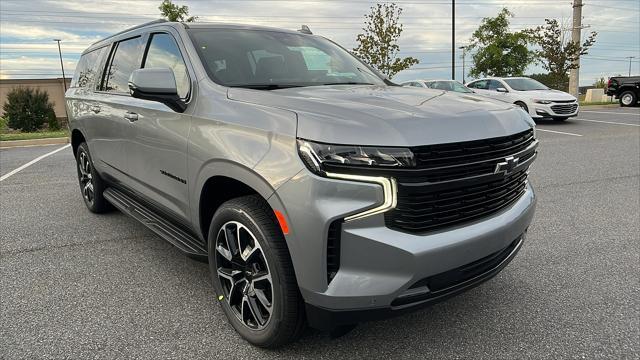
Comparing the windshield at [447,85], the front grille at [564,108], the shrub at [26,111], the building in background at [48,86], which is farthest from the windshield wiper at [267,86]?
the building in background at [48,86]

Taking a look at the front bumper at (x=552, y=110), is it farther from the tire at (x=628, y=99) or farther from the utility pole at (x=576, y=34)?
the utility pole at (x=576, y=34)

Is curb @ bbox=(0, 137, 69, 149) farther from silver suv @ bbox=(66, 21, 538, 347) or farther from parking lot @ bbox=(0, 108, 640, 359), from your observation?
silver suv @ bbox=(66, 21, 538, 347)

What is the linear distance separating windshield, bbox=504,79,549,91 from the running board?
46.6 ft

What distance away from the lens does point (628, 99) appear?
23547 mm

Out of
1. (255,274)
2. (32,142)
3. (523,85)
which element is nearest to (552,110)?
(523,85)

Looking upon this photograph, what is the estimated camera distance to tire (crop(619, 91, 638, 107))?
919 inches

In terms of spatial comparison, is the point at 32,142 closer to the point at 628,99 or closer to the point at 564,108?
the point at 564,108

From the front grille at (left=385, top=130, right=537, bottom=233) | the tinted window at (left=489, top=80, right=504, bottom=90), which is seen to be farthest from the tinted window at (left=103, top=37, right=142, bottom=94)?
the tinted window at (left=489, top=80, right=504, bottom=90)

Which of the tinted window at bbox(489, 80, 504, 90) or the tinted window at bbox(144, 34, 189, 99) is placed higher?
the tinted window at bbox(144, 34, 189, 99)

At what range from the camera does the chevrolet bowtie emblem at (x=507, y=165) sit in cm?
227

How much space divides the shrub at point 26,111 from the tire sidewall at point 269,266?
19465 mm

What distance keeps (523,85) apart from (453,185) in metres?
15.0

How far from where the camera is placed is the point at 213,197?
2781 millimetres

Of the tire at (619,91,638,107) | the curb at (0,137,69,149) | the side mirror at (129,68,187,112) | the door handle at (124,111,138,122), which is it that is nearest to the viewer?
the side mirror at (129,68,187,112)
